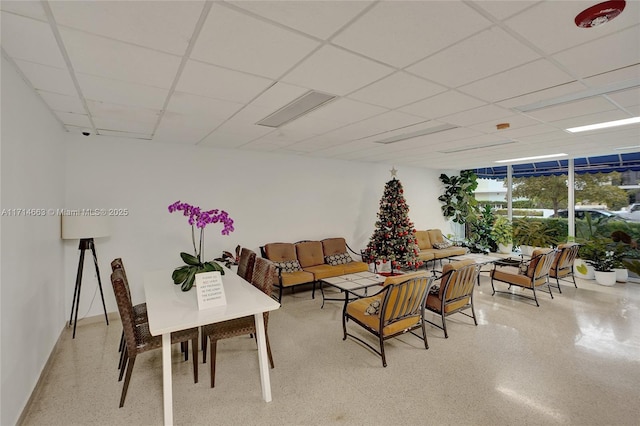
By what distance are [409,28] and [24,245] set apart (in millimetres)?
3175

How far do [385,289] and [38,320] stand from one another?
3.25 metres

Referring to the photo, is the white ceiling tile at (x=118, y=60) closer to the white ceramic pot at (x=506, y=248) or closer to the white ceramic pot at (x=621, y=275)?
the white ceramic pot at (x=621, y=275)

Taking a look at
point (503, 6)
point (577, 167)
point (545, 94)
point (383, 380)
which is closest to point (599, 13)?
point (503, 6)

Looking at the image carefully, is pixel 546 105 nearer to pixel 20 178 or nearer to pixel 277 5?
pixel 277 5

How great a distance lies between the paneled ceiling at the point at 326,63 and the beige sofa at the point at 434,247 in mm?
3567

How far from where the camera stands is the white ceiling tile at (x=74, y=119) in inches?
120

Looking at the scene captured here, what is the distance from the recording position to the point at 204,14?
4.86 feet

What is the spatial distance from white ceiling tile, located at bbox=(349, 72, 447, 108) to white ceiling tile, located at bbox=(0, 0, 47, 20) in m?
2.04

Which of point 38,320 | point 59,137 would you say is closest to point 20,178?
point 38,320

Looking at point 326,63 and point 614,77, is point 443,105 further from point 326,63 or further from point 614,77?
point 326,63

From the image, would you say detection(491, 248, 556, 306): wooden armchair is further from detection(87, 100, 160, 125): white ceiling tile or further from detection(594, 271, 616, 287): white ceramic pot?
detection(87, 100, 160, 125): white ceiling tile

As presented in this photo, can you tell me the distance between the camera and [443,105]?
2.87 meters

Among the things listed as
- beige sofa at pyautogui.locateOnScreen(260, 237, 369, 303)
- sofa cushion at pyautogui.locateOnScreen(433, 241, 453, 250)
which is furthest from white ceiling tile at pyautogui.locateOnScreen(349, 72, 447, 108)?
sofa cushion at pyautogui.locateOnScreen(433, 241, 453, 250)

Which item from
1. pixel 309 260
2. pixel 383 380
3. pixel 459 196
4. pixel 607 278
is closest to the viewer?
pixel 383 380
